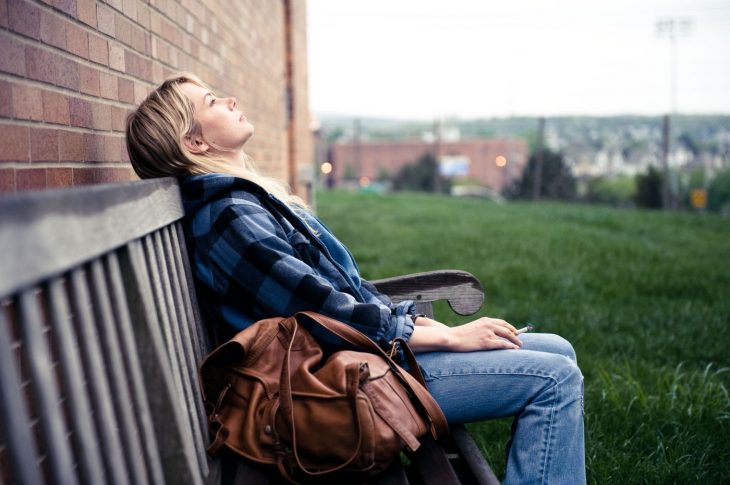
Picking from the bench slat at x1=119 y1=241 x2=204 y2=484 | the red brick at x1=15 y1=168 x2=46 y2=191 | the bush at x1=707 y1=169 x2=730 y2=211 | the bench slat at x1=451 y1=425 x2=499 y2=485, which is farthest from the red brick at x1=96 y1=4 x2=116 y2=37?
the bush at x1=707 y1=169 x2=730 y2=211

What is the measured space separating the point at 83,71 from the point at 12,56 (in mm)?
425

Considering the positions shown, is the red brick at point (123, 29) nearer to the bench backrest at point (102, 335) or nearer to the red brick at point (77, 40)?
the red brick at point (77, 40)

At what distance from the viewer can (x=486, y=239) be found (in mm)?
9008

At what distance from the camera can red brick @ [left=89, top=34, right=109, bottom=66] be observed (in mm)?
2043

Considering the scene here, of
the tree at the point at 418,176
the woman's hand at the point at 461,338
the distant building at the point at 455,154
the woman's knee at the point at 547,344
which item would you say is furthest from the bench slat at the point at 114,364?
the distant building at the point at 455,154

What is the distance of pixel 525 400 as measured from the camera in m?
2.07

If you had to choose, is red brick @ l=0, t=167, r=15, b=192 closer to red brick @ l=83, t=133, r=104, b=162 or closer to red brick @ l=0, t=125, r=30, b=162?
red brick @ l=0, t=125, r=30, b=162

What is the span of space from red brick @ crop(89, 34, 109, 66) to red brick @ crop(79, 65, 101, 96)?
4cm

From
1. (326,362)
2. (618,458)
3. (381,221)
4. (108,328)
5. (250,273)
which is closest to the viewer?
(108,328)

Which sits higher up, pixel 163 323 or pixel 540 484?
pixel 163 323

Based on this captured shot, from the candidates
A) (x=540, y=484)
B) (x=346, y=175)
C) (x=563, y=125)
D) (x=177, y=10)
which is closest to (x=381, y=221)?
(x=177, y=10)

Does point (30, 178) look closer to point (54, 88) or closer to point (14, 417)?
point (54, 88)

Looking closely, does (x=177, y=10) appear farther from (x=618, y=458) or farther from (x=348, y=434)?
(x=618, y=458)

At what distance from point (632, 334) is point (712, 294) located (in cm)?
154
